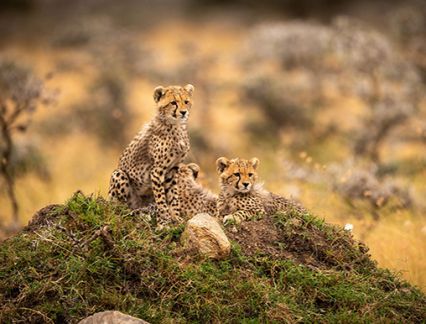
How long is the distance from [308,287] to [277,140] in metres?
10.6

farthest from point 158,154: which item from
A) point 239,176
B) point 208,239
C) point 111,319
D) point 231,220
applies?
point 111,319

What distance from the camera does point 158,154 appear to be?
6746mm

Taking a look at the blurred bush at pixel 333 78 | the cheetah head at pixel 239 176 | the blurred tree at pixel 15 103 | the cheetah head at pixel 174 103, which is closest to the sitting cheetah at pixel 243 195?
the cheetah head at pixel 239 176

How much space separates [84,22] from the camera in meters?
20.0

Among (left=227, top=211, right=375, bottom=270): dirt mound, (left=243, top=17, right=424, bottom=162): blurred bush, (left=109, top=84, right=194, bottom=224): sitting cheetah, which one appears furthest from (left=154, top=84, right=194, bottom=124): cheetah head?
(left=243, top=17, right=424, bottom=162): blurred bush

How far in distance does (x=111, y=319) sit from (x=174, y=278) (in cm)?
72

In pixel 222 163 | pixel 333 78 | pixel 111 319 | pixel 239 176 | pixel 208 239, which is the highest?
pixel 333 78

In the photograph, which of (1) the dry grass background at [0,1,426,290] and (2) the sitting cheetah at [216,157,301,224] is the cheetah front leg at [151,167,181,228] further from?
(1) the dry grass background at [0,1,426,290]

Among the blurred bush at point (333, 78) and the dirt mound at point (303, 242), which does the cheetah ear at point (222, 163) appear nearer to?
the dirt mound at point (303, 242)

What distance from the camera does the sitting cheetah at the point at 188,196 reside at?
681cm

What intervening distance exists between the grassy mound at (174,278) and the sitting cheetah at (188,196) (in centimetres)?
86

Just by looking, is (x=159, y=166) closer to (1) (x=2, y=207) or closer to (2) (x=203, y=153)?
(1) (x=2, y=207)

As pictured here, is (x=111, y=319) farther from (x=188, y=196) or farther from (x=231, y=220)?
(x=188, y=196)

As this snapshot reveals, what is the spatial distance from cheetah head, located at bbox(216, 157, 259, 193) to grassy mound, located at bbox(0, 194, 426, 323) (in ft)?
2.01
